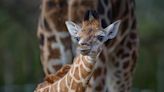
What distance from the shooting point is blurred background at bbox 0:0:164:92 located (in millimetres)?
6633

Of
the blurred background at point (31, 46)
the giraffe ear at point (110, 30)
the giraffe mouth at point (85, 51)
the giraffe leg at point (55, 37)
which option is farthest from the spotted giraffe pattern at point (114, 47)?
the blurred background at point (31, 46)

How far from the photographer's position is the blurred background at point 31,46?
663 centimetres

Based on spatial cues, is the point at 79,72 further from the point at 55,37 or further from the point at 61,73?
the point at 55,37

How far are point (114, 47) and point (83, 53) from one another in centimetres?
80

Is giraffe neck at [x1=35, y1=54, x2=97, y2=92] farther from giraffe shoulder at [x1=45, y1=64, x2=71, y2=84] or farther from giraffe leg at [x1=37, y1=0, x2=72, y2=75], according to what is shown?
giraffe leg at [x1=37, y1=0, x2=72, y2=75]

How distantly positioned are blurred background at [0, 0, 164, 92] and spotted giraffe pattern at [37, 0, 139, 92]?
109 inches

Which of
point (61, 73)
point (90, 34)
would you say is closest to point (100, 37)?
point (90, 34)

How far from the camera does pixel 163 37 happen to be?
6.79 meters

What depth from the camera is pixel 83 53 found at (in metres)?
2.75

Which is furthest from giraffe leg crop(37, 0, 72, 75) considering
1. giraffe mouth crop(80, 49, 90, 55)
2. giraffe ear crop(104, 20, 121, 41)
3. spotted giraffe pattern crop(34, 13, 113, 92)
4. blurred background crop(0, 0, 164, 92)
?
blurred background crop(0, 0, 164, 92)

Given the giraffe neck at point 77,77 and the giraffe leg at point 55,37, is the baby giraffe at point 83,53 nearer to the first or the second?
the giraffe neck at point 77,77

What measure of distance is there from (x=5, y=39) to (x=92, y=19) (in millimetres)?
4267

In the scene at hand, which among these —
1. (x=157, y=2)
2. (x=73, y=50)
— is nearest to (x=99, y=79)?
(x=73, y=50)

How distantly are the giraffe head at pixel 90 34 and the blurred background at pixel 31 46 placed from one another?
3624mm
